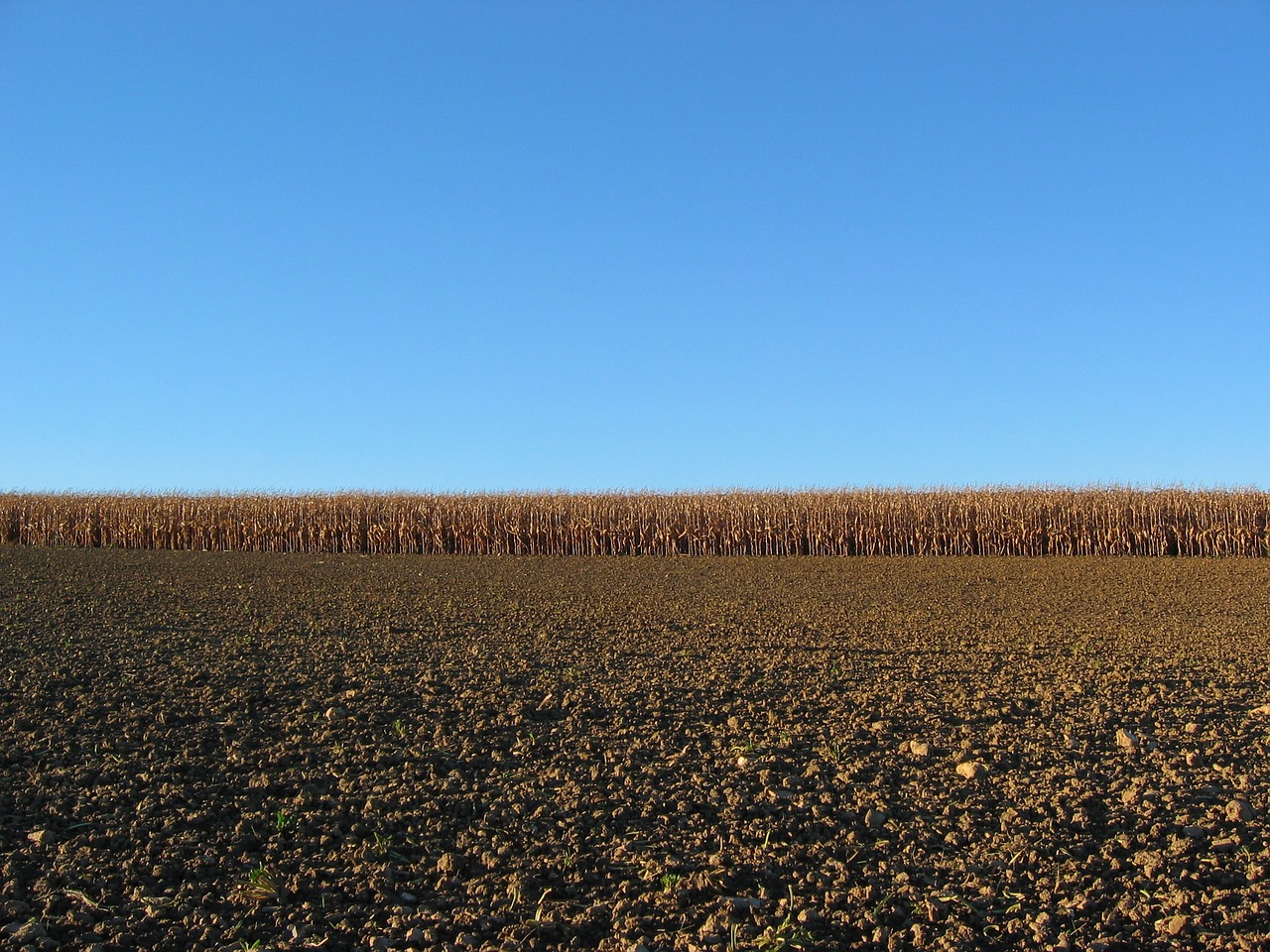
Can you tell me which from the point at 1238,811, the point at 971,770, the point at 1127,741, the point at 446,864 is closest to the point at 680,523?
the point at 1127,741

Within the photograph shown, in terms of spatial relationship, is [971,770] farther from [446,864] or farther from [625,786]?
[446,864]

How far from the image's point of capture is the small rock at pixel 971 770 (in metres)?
6.74

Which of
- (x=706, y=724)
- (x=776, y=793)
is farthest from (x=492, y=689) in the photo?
(x=776, y=793)

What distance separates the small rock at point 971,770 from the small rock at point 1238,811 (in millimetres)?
1402

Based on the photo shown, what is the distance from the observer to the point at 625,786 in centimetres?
657

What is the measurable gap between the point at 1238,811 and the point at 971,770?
153cm

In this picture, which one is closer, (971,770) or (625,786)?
(625,786)

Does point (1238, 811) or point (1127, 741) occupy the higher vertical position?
point (1127, 741)

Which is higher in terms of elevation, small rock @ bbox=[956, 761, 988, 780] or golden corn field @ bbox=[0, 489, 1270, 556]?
golden corn field @ bbox=[0, 489, 1270, 556]

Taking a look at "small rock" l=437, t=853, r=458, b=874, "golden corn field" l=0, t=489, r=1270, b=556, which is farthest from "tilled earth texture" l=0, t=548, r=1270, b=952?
"golden corn field" l=0, t=489, r=1270, b=556

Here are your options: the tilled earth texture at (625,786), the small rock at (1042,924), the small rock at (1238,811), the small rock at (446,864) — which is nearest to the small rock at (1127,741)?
the tilled earth texture at (625,786)

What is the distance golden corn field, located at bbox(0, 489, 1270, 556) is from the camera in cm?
2767

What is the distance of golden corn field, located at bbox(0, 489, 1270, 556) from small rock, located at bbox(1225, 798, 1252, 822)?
22.3m

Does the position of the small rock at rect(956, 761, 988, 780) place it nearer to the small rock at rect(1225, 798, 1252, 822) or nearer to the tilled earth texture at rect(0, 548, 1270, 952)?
the tilled earth texture at rect(0, 548, 1270, 952)
